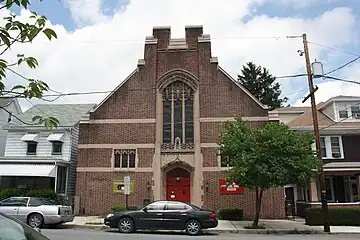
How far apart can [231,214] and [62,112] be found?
705 inches

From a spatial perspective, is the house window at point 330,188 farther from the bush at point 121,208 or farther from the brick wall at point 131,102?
the bush at point 121,208

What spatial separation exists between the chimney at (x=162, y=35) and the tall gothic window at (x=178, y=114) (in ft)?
10.0

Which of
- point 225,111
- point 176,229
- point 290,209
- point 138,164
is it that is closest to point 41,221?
point 176,229

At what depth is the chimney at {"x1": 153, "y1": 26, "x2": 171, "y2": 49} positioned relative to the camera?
28281 mm

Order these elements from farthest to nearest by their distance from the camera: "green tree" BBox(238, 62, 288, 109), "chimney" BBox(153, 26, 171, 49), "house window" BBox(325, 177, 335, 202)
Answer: "green tree" BBox(238, 62, 288, 109) → "chimney" BBox(153, 26, 171, 49) → "house window" BBox(325, 177, 335, 202)

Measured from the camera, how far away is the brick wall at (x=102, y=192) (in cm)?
2552

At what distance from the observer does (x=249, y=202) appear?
2488 centimetres

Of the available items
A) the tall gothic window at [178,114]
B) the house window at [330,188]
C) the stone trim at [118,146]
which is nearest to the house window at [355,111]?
the house window at [330,188]

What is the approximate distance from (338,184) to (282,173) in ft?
36.6

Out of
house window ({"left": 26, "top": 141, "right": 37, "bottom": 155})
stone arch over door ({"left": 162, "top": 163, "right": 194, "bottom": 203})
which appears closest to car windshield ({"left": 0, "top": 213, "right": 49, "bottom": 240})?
stone arch over door ({"left": 162, "top": 163, "right": 194, "bottom": 203})

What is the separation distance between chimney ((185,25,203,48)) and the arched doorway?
30.2ft

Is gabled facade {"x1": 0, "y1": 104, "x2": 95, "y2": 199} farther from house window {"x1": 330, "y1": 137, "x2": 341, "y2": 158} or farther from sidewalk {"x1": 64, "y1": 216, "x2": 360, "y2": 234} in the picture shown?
house window {"x1": 330, "y1": 137, "x2": 341, "y2": 158}

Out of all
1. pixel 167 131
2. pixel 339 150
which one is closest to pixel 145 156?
pixel 167 131

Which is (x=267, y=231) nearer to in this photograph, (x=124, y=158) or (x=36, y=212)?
(x=124, y=158)
